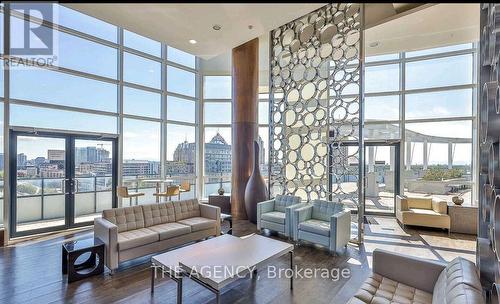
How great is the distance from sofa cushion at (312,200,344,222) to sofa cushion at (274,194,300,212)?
44 centimetres

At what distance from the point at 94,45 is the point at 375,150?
7.59 metres

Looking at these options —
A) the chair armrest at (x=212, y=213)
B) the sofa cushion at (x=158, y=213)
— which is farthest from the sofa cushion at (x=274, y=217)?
the sofa cushion at (x=158, y=213)

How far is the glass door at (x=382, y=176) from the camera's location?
6.82 m

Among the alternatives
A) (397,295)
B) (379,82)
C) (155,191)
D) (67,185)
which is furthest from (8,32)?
(379,82)

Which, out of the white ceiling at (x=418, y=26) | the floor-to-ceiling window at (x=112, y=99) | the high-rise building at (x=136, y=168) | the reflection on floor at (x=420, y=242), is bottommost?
the reflection on floor at (x=420, y=242)

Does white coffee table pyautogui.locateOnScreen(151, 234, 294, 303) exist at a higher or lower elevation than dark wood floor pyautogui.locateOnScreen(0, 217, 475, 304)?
higher

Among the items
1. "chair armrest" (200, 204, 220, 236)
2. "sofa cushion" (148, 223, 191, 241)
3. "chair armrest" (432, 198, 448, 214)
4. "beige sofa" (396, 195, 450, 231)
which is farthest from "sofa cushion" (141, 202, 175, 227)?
"chair armrest" (432, 198, 448, 214)

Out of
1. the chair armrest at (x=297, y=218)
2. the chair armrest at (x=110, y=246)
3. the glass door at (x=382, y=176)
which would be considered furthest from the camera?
the glass door at (x=382, y=176)

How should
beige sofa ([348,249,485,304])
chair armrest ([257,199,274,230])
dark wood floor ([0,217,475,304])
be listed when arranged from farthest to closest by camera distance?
chair armrest ([257,199,274,230]) < dark wood floor ([0,217,475,304]) < beige sofa ([348,249,485,304])

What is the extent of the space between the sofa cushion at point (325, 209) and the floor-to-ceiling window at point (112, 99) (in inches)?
164

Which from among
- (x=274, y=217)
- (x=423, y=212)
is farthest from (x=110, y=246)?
(x=423, y=212)

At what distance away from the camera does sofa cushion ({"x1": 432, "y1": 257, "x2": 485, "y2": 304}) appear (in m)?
1.75

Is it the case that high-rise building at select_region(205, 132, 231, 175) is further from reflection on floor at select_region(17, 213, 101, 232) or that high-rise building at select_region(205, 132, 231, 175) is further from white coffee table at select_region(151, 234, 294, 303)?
white coffee table at select_region(151, 234, 294, 303)

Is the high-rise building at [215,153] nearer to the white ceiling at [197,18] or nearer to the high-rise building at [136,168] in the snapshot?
the high-rise building at [136,168]
